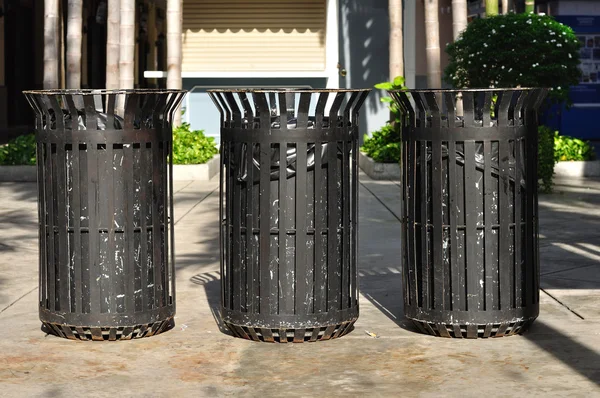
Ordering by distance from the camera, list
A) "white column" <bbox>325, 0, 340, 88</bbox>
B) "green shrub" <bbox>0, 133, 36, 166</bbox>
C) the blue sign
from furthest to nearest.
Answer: the blue sign
"white column" <bbox>325, 0, 340, 88</bbox>
"green shrub" <bbox>0, 133, 36, 166</bbox>

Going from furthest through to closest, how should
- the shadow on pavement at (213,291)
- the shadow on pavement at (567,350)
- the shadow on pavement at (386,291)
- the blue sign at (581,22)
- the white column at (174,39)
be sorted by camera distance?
the blue sign at (581,22), the white column at (174,39), the shadow on pavement at (386,291), the shadow on pavement at (213,291), the shadow on pavement at (567,350)

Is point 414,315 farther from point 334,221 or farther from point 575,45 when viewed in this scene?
point 575,45

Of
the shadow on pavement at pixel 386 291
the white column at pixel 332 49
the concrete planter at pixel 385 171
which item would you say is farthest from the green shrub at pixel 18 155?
the shadow on pavement at pixel 386 291

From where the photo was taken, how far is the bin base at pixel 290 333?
21.3 ft

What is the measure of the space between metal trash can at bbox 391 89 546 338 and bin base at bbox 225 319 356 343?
0.50 meters

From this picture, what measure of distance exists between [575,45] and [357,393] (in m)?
10.2

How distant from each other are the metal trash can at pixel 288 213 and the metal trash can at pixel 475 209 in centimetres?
42

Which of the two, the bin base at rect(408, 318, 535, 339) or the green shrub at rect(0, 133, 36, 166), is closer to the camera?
the bin base at rect(408, 318, 535, 339)

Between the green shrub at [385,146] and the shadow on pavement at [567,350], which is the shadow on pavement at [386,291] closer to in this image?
the shadow on pavement at [567,350]

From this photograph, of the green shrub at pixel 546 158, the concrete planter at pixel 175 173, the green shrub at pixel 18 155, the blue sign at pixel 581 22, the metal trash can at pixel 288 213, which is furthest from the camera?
the blue sign at pixel 581 22

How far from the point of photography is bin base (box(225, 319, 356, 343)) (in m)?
6.49

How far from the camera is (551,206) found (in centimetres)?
1289

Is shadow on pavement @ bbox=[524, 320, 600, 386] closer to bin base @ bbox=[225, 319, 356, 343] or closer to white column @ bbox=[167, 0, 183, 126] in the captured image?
bin base @ bbox=[225, 319, 356, 343]

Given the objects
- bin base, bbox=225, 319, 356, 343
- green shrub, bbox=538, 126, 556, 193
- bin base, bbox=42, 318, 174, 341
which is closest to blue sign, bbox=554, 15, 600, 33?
green shrub, bbox=538, 126, 556, 193
